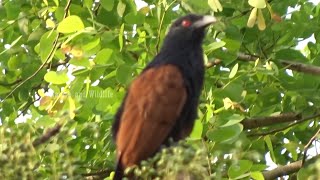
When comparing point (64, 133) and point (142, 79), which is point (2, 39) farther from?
point (64, 133)

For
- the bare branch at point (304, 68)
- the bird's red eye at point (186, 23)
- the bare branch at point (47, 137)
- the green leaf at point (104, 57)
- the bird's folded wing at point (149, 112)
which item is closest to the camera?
the bare branch at point (47, 137)

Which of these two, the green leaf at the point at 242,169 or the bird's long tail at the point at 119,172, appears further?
the green leaf at the point at 242,169

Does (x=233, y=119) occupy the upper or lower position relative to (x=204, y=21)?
lower

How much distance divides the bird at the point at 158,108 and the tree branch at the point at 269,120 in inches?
41.5

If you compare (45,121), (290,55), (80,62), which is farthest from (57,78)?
(290,55)

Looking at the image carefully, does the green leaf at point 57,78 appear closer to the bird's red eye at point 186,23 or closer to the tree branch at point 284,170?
the bird's red eye at point 186,23

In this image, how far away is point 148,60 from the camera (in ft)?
14.5

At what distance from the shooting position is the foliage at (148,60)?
4.15m

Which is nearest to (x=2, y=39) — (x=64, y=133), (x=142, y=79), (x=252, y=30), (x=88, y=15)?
(x=88, y=15)

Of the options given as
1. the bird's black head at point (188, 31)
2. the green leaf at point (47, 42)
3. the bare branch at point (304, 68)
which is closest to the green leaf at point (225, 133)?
the bird's black head at point (188, 31)

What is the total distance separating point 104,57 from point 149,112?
87 cm

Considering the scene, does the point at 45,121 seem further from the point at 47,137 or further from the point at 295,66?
the point at 47,137

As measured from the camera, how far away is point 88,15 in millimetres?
4570

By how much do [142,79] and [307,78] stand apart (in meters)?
1.53
